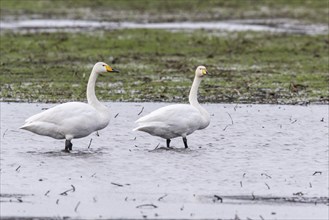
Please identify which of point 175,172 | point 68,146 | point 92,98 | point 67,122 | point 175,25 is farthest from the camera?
point 175,25

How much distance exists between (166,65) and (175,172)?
44.4 ft

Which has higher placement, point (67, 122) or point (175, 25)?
point (67, 122)

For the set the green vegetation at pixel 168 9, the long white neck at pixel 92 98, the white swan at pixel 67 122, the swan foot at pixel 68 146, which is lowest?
the green vegetation at pixel 168 9

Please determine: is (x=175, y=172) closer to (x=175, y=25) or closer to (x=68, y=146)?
(x=68, y=146)

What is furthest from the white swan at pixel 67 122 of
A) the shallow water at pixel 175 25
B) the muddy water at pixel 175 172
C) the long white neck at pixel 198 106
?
the shallow water at pixel 175 25

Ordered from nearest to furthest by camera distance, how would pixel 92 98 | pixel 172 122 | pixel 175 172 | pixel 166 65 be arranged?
1. pixel 175 172
2. pixel 172 122
3. pixel 92 98
4. pixel 166 65

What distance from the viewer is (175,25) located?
39.9 meters

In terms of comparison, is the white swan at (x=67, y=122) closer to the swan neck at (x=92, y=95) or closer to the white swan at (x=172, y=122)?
the swan neck at (x=92, y=95)

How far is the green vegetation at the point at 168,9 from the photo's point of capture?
4459 cm

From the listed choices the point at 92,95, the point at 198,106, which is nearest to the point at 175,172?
the point at 198,106

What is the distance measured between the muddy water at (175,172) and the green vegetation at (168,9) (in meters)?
25.1

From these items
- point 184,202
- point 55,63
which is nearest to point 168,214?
point 184,202

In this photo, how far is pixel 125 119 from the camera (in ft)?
63.6

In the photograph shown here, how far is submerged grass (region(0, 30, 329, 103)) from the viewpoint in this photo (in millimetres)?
22812
